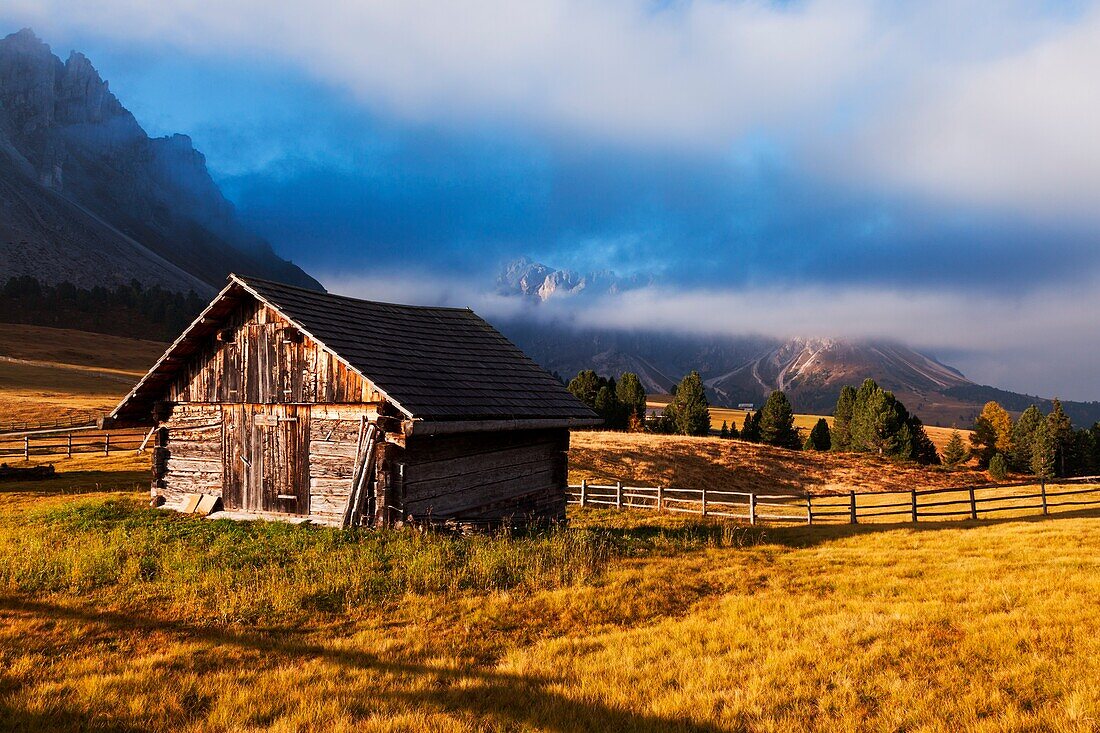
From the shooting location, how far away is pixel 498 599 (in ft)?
31.8

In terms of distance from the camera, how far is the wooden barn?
540 inches

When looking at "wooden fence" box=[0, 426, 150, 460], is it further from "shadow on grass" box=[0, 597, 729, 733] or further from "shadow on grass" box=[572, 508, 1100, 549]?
"shadow on grass" box=[0, 597, 729, 733]

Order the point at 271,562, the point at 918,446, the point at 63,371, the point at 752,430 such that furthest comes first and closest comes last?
the point at 752,430 → the point at 63,371 → the point at 918,446 → the point at 271,562

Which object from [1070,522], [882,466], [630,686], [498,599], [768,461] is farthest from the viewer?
[882,466]

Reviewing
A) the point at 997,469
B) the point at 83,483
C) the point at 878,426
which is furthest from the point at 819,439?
the point at 83,483

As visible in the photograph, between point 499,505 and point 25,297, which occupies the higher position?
point 25,297

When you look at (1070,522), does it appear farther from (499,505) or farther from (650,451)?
(650,451)

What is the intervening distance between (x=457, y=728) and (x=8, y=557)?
10378 mm

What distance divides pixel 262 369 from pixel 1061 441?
278 ft

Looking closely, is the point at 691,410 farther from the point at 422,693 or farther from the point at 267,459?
the point at 422,693

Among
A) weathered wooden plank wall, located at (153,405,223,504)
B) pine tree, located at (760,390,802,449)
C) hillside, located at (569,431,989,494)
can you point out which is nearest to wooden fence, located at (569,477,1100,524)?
hillside, located at (569,431,989,494)

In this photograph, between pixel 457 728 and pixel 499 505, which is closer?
pixel 457 728

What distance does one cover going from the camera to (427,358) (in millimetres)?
16266

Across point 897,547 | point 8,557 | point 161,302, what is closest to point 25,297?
point 161,302
